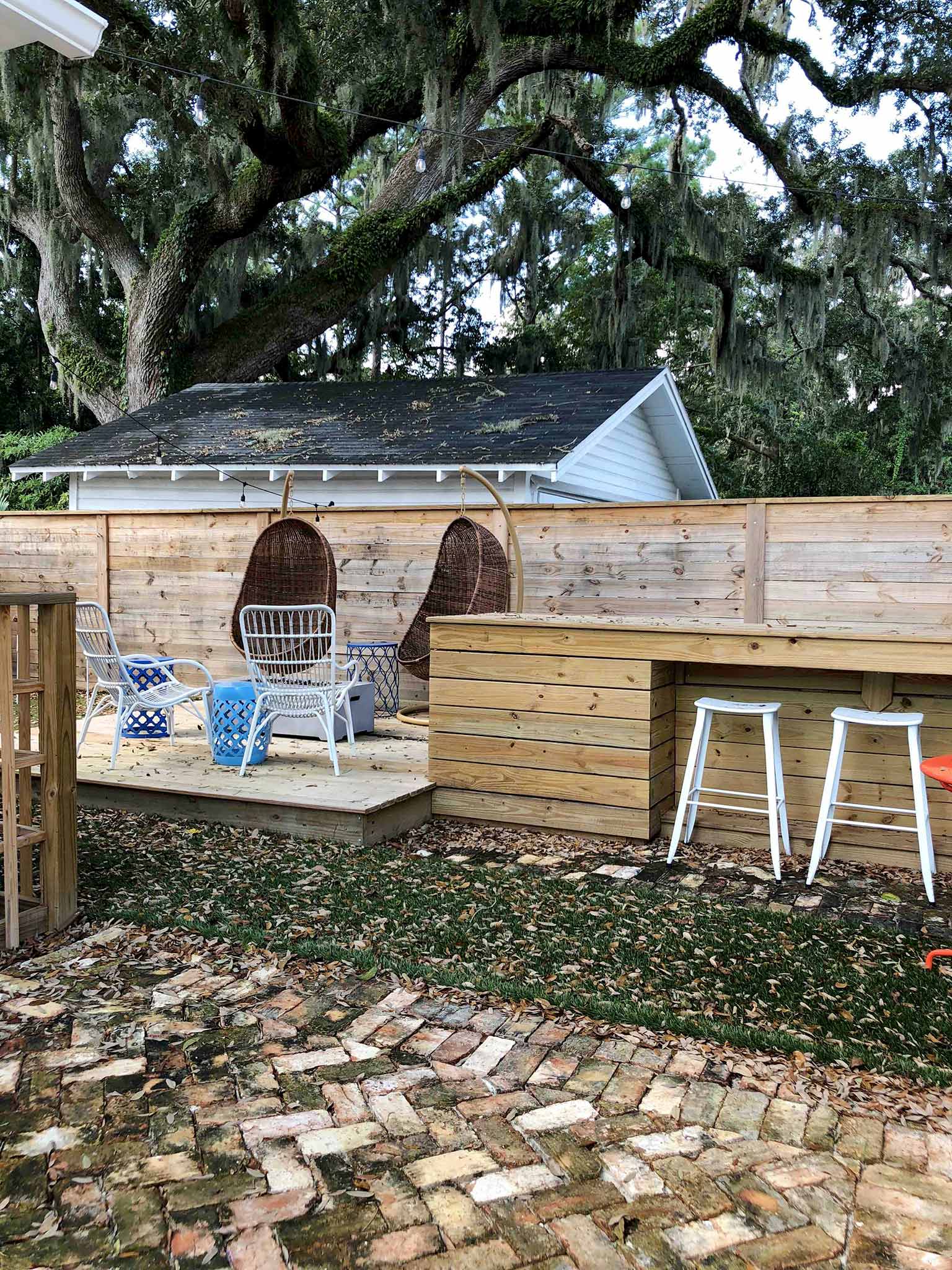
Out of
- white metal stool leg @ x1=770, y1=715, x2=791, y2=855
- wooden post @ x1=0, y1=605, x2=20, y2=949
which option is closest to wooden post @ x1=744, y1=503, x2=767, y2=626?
white metal stool leg @ x1=770, y1=715, x2=791, y2=855

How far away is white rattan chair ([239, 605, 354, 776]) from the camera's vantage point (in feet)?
16.2

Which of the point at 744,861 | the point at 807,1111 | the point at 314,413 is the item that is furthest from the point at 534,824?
the point at 314,413

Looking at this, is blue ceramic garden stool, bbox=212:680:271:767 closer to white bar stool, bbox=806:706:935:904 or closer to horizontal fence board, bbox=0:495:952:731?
horizontal fence board, bbox=0:495:952:731

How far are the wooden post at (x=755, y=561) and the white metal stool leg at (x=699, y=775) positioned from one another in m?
1.68

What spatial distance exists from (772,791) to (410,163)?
43.5ft

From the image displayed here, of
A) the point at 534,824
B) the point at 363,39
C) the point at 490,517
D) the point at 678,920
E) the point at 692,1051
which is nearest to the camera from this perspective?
the point at 692,1051

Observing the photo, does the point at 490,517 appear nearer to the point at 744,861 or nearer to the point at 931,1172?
the point at 744,861

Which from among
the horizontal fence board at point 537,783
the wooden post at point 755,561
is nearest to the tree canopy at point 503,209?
the wooden post at point 755,561

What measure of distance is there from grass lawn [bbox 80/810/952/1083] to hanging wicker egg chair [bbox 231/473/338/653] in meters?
2.08

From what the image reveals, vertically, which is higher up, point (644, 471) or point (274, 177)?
point (274, 177)

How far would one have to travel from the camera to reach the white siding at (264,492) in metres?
9.45

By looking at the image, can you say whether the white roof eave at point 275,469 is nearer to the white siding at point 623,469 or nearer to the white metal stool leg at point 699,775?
the white siding at point 623,469

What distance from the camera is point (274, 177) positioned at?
12398 millimetres

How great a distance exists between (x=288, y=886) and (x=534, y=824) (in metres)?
1.36
